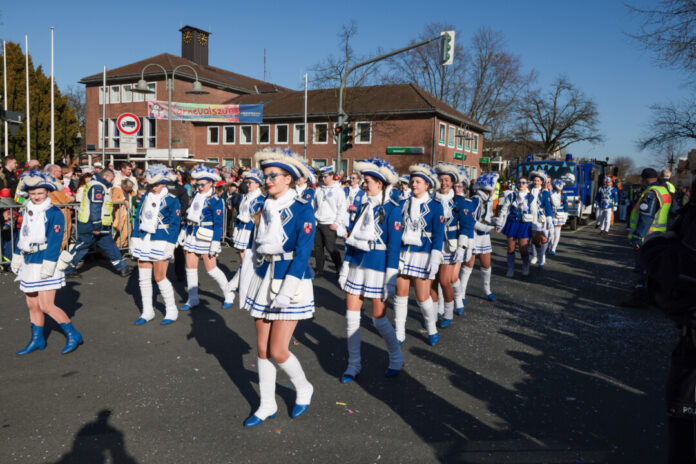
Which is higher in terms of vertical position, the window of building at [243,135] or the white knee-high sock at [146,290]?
the window of building at [243,135]

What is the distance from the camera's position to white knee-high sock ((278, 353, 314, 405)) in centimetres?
396

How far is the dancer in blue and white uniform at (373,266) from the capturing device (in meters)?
4.87

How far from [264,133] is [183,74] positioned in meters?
9.85

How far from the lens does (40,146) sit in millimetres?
34781

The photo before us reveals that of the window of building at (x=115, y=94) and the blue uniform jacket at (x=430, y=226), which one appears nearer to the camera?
the blue uniform jacket at (x=430, y=226)

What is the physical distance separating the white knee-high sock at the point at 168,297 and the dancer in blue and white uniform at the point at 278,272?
9.64 feet

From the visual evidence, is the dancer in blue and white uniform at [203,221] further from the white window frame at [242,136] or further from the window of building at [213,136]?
the window of building at [213,136]

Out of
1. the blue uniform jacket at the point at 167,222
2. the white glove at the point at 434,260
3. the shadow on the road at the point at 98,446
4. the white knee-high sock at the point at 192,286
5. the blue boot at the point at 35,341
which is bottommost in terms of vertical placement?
the shadow on the road at the point at 98,446

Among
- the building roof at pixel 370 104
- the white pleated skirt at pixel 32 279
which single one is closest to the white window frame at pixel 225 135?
the building roof at pixel 370 104

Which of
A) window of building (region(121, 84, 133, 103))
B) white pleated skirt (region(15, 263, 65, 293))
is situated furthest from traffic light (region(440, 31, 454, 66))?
window of building (region(121, 84, 133, 103))


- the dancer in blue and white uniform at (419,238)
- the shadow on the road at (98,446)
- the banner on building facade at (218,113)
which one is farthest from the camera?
the banner on building facade at (218,113)

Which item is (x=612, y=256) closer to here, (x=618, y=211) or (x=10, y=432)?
(x=10, y=432)

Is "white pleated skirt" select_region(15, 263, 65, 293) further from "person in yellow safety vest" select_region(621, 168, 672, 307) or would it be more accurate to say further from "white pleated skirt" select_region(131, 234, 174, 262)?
"person in yellow safety vest" select_region(621, 168, 672, 307)

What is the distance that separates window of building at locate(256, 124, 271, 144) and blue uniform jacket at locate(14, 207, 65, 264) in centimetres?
3938
